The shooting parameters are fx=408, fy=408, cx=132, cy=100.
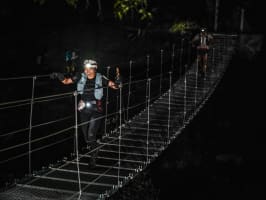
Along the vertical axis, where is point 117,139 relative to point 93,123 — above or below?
below

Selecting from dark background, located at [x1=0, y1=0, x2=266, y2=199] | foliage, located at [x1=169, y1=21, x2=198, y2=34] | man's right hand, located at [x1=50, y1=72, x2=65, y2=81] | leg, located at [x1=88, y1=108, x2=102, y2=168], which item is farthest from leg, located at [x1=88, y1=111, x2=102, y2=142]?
foliage, located at [x1=169, y1=21, x2=198, y2=34]

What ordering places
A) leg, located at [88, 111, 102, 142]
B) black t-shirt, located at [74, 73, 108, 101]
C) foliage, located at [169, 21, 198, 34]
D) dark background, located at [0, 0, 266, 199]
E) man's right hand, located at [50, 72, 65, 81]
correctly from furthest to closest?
foliage, located at [169, 21, 198, 34], dark background, located at [0, 0, 266, 199], leg, located at [88, 111, 102, 142], black t-shirt, located at [74, 73, 108, 101], man's right hand, located at [50, 72, 65, 81]

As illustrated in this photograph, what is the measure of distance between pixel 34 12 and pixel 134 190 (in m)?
4.19

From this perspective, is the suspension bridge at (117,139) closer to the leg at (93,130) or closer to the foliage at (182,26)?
the leg at (93,130)

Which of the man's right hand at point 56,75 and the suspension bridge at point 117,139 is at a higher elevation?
the man's right hand at point 56,75

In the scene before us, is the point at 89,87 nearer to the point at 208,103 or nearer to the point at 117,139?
the point at 117,139

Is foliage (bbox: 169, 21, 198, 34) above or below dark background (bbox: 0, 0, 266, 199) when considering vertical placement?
above

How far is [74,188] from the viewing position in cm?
323

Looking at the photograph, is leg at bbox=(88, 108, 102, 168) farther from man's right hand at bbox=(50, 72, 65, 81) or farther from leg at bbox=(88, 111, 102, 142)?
man's right hand at bbox=(50, 72, 65, 81)

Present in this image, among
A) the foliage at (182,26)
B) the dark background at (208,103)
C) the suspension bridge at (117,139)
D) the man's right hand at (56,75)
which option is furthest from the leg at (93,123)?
the foliage at (182,26)

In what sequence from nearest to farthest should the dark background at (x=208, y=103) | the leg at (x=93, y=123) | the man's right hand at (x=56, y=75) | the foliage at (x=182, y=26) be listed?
1. the man's right hand at (x=56, y=75)
2. the leg at (x=93, y=123)
3. the dark background at (x=208, y=103)
4. the foliage at (x=182, y=26)


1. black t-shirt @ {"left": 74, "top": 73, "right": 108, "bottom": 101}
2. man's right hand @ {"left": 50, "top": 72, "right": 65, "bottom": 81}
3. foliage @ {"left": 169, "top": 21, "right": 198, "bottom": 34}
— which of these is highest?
foliage @ {"left": 169, "top": 21, "right": 198, "bottom": 34}

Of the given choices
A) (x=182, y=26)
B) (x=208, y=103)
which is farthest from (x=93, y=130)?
(x=182, y=26)

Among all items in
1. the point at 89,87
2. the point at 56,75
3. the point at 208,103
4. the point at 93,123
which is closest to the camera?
the point at 56,75
